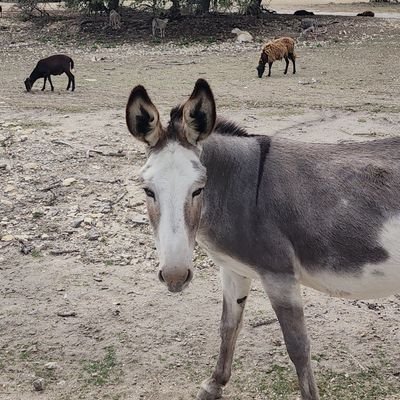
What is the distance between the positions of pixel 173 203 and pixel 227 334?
165cm

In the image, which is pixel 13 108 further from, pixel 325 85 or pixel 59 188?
pixel 325 85

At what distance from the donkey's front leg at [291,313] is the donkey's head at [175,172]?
73cm

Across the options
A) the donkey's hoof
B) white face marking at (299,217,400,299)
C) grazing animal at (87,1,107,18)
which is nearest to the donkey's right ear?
white face marking at (299,217,400,299)

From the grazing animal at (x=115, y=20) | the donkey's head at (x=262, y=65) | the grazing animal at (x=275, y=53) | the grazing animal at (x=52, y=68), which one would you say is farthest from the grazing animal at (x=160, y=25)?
the grazing animal at (x=52, y=68)

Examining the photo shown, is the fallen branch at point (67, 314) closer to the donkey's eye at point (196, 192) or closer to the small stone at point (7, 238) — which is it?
the small stone at point (7, 238)

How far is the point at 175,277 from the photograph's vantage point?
3.09m

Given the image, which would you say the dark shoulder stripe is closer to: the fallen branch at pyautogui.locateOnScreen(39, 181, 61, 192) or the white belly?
the white belly

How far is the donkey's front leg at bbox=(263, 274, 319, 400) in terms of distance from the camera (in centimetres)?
372

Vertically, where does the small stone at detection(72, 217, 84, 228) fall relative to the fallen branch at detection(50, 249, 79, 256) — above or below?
above

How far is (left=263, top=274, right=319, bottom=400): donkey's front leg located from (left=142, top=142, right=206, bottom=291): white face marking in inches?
29.7

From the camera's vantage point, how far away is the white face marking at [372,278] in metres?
3.65

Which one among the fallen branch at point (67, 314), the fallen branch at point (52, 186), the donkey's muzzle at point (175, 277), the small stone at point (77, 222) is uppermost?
the donkey's muzzle at point (175, 277)

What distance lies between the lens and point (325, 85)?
15.0 metres

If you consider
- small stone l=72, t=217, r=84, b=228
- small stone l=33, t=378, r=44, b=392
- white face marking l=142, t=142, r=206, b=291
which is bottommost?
small stone l=33, t=378, r=44, b=392
